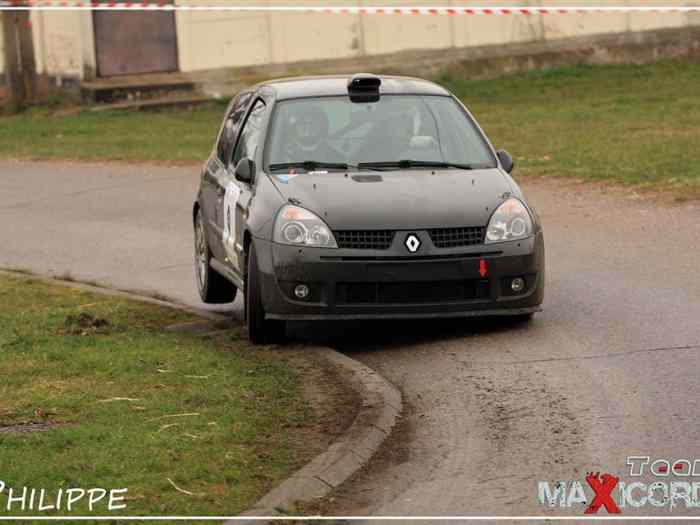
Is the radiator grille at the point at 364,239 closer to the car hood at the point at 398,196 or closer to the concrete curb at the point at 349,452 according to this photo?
the car hood at the point at 398,196

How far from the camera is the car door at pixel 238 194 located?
11.7 meters

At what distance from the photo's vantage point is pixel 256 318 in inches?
437

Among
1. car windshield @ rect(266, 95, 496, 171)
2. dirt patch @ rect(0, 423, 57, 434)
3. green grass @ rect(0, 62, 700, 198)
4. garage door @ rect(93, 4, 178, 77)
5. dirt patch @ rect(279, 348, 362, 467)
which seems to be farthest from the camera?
garage door @ rect(93, 4, 178, 77)

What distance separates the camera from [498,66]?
104ft

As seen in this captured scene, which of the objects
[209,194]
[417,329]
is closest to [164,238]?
[209,194]

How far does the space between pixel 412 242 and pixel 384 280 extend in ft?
0.96

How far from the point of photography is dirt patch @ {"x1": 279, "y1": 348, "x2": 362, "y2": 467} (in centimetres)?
844

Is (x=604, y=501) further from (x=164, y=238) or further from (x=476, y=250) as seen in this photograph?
(x=164, y=238)

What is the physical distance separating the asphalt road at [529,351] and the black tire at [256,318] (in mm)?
444

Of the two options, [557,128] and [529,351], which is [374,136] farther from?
[557,128]

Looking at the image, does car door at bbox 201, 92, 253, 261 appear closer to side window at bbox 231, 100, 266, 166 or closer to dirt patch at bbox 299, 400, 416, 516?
side window at bbox 231, 100, 266, 166

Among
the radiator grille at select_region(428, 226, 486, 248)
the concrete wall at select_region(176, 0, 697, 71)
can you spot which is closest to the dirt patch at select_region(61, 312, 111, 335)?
the radiator grille at select_region(428, 226, 486, 248)

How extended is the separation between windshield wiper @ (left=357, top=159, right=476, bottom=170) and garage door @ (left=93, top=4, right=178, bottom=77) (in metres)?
19.4

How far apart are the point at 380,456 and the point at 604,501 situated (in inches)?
51.3
